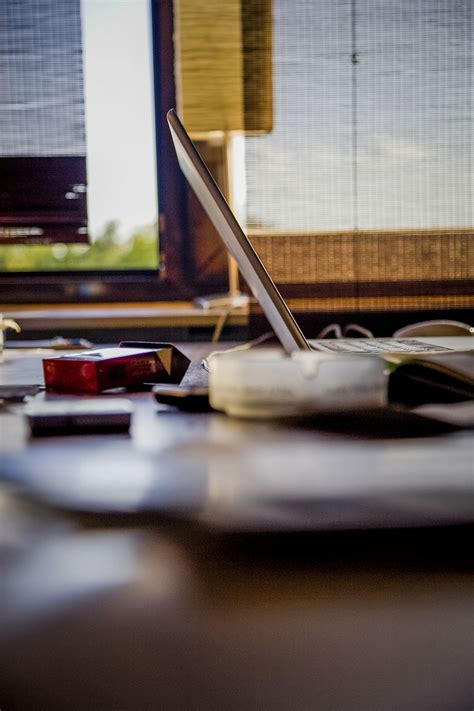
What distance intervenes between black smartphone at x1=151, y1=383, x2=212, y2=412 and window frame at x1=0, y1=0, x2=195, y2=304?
7.50ft

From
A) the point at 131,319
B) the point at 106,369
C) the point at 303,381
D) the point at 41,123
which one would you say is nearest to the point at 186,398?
the point at 106,369

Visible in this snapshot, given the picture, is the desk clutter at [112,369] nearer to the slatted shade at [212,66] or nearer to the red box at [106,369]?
the red box at [106,369]

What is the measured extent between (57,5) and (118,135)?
52 cm

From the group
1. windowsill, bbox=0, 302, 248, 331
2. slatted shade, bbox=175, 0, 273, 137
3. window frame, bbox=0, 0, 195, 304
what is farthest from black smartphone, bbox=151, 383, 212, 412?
window frame, bbox=0, 0, 195, 304

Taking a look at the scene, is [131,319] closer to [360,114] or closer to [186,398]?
[360,114]

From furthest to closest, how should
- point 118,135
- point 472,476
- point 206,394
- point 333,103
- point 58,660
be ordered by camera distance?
1. point 118,135
2. point 333,103
3. point 206,394
4. point 472,476
5. point 58,660

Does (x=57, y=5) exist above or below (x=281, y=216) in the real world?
above

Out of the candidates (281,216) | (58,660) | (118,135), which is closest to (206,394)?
(58,660)

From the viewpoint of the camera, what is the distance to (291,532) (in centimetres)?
51

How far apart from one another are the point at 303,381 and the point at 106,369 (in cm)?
36

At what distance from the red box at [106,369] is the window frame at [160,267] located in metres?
2.16

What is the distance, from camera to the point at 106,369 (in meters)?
0.83

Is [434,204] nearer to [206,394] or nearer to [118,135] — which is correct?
[118,135]

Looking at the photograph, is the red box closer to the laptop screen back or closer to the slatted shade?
the laptop screen back
